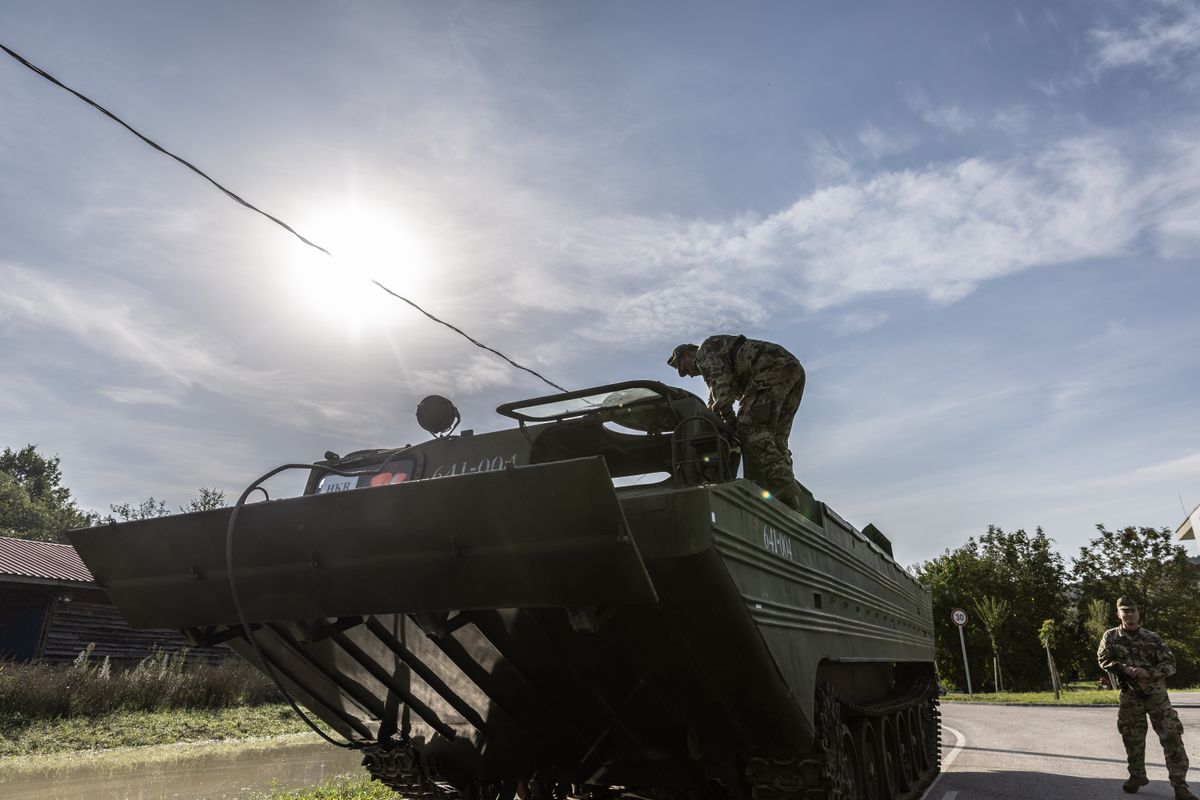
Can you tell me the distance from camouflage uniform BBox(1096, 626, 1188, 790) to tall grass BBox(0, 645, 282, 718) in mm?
13555

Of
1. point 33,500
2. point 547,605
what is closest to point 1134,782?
point 547,605

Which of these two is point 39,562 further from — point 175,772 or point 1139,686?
point 1139,686

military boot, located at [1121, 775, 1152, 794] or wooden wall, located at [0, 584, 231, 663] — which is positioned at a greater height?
wooden wall, located at [0, 584, 231, 663]

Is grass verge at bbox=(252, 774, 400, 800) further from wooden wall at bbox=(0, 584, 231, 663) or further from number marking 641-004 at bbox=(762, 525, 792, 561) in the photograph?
wooden wall at bbox=(0, 584, 231, 663)

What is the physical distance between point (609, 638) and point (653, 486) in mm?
905

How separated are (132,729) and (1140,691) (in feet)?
40.6

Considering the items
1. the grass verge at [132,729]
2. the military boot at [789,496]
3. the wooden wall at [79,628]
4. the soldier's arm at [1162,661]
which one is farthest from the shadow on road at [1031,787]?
the wooden wall at [79,628]

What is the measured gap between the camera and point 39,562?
18969 millimetres

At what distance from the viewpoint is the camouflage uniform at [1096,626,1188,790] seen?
665cm

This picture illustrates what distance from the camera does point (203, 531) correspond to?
3646 millimetres

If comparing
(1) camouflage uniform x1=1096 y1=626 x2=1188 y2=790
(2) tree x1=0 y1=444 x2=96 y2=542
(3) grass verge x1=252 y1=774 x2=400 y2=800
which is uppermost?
(2) tree x1=0 y1=444 x2=96 y2=542

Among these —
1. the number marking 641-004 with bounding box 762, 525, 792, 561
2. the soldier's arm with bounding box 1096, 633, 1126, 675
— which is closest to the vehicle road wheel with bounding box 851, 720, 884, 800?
the number marking 641-004 with bounding box 762, 525, 792, 561

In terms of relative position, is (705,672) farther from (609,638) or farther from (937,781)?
(937,781)

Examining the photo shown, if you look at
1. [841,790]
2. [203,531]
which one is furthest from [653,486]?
[203,531]
